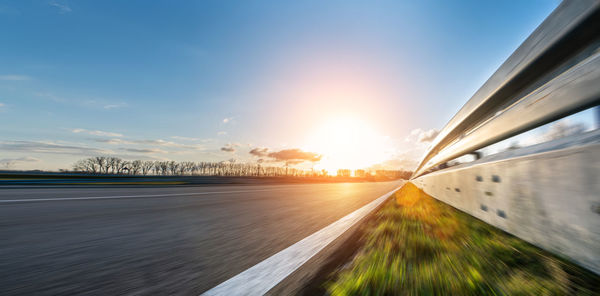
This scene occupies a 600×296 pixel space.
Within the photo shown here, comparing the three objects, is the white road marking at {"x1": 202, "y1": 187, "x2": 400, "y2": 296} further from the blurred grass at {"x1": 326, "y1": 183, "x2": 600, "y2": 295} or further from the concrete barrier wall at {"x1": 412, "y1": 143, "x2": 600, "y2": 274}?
the concrete barrier wall at {"x1": 412, "y1": 143, "x2": 600, "y2": 274}

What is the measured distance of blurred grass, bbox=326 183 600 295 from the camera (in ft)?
3.88

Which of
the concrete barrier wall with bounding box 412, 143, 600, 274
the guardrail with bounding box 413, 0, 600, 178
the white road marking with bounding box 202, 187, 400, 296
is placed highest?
the guardrail with bounding box 413, 0, 600, 178

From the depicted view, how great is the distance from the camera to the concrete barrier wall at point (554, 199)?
1116 mm

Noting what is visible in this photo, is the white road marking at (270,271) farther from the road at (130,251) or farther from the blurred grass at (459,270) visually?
the blurred grass at (459,270)

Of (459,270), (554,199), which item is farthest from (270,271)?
(554,199)

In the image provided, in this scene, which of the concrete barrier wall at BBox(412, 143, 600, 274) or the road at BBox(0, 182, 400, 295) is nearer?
the concrete barrier wall at BBox(412, 143, 600, 274)

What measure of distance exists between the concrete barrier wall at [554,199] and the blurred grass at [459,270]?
101 mm

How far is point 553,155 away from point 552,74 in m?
0.99

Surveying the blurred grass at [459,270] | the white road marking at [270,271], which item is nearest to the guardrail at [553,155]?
the blurred grass at [459,270]

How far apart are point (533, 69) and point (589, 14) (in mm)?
648

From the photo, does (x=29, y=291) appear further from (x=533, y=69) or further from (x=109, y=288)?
(x=533, y=69)

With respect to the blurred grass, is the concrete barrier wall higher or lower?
higher

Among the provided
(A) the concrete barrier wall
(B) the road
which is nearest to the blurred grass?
(A) the concrete barrier wall

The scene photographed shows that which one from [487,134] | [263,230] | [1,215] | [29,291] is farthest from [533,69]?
[1,215]
